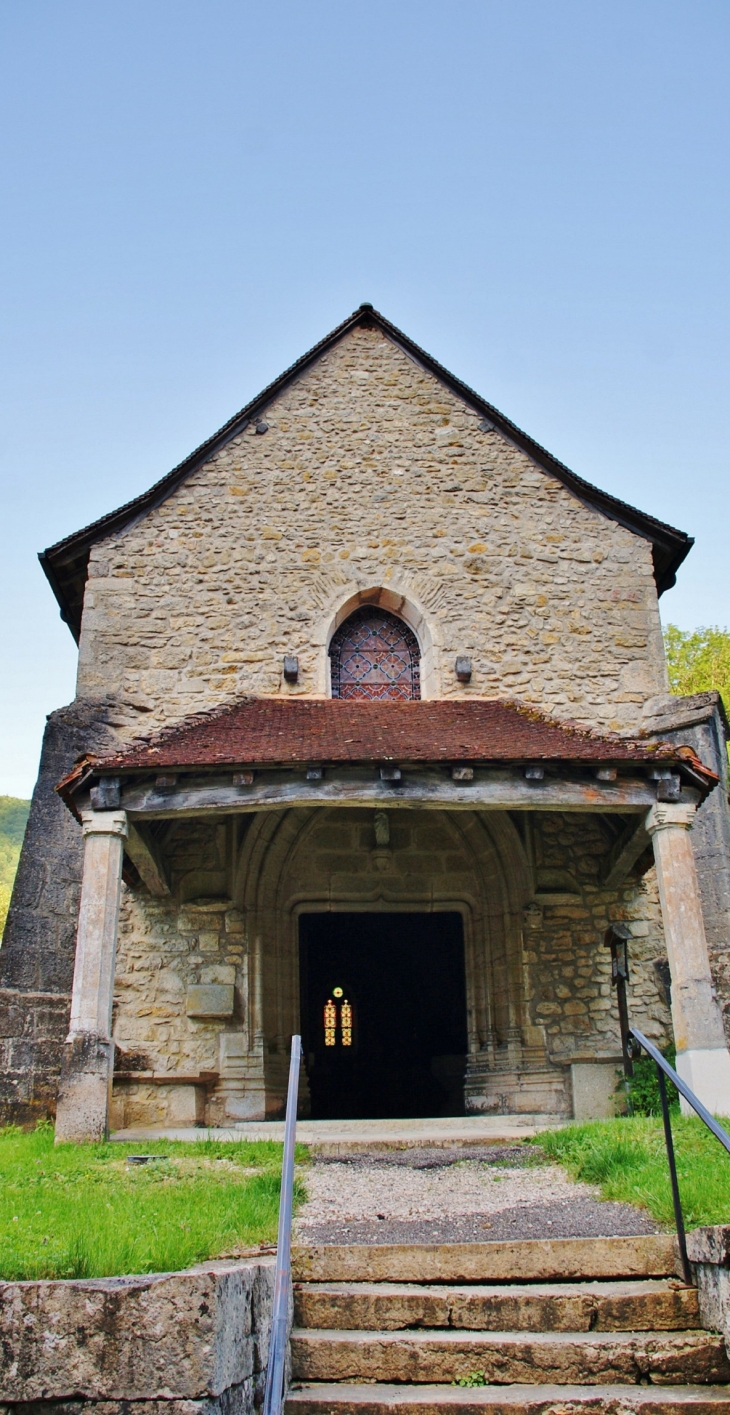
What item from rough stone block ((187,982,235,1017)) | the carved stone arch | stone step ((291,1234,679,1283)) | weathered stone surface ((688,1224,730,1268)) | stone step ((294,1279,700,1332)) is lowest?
stone step ((294,1279,700,1332))

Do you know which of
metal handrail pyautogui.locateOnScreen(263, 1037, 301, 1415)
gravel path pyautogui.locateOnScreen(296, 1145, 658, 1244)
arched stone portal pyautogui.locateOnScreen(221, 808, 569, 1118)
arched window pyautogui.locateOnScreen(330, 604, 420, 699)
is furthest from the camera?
arched window pyautogui.locateOnScreen(330, 604, 420, 699)

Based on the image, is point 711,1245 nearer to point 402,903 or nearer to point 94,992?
point 94,992

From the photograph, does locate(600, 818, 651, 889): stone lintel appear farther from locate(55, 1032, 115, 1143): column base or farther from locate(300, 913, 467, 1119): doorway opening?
locate(55, 1032, 115, 1143): column base

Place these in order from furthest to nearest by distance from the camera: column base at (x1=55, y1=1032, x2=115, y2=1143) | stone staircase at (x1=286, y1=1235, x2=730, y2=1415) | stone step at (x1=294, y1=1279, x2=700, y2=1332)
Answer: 1. column base at (x1=55, y1=1032, x2=115, y2=1143)
2. stone step at (x1=294, y1=1279, x2=700, y2=1332)
3. stone staircase at (x1=286, y1=1235, x2=730, y2=1415)

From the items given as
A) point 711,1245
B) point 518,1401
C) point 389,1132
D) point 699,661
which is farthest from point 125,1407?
point 699,661

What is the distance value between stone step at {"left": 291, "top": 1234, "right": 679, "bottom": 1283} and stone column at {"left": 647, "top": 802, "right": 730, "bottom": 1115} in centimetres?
332

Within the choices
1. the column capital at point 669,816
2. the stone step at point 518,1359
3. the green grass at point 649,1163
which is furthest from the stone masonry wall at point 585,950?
the stone step at point 518,1359

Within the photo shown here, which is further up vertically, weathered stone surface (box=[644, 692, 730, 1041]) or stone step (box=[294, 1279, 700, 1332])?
weathered stone surface (box=[644, 692, 730, 1041])

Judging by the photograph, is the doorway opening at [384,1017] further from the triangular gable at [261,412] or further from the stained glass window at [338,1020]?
the triangular gable at [261,412]

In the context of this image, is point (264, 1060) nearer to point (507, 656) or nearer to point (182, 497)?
point (507, 656)

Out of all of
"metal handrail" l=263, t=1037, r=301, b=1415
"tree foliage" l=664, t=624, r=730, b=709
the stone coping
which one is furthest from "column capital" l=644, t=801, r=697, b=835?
"tree foliage" l=664, t=624, r=730, b=709

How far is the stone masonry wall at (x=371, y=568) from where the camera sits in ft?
38.5

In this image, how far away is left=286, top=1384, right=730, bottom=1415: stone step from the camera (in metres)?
3.62

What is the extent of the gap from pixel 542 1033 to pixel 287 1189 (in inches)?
274
